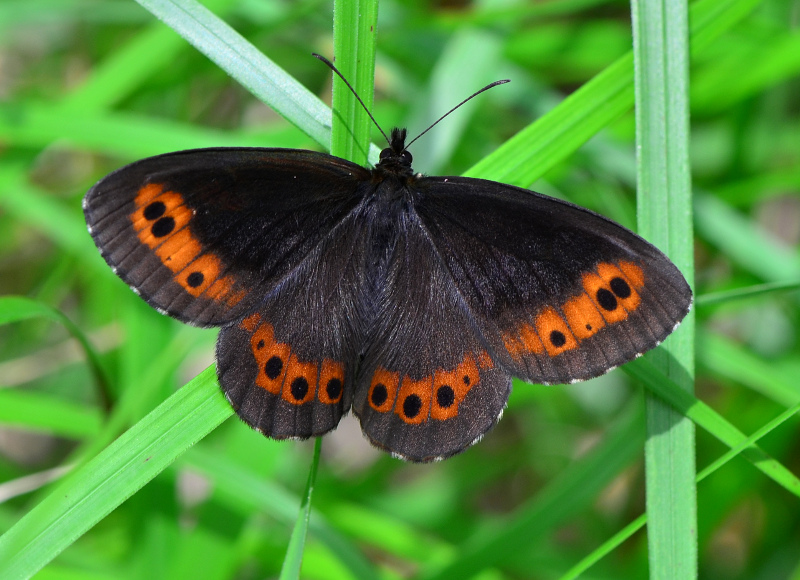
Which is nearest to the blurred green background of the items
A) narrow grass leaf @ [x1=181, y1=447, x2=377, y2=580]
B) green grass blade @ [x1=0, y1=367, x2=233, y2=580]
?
narrow grass leaf @ [x1=181, y1=447, x2=377, y2=580]

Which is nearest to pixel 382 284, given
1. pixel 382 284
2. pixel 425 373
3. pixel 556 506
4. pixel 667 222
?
pixel 382 284

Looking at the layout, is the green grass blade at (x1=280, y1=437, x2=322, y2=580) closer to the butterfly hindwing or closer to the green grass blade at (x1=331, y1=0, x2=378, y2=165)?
the butterfly hindwing


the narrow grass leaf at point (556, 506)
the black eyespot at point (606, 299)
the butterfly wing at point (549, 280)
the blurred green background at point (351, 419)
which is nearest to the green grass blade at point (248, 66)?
the butterfly wing at point (549, 280)

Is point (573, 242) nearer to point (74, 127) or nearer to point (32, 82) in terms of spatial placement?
point (74, 127)

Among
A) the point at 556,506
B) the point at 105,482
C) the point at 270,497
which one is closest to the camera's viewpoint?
the point at 105,482

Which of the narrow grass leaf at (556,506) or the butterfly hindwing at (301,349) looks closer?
the butterfly hindwing at (301,349)

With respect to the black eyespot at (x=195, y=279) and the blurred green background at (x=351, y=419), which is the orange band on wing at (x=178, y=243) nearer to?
the black eyespot at (x=195, y=279)

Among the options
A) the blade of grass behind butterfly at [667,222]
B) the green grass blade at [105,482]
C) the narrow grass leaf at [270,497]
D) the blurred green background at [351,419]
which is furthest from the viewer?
the blurred green background at [351,419]

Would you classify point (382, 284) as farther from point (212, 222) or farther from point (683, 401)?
point (683, 401)
